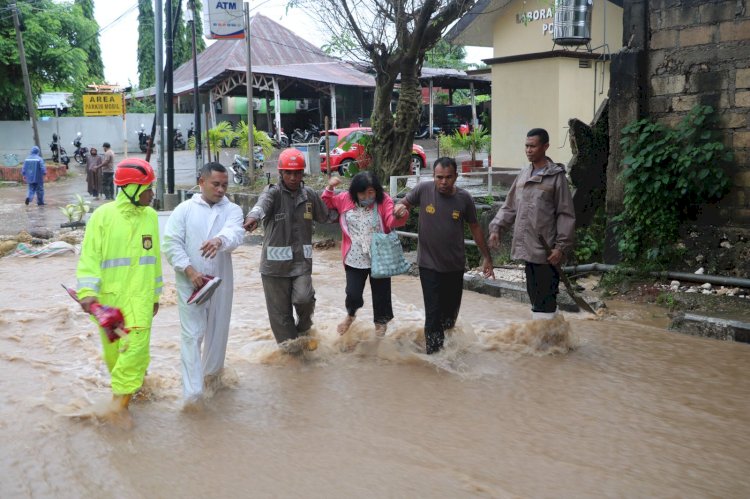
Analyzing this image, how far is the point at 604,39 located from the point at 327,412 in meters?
12.0

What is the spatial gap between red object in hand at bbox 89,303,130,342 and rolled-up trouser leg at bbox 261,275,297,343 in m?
1.44

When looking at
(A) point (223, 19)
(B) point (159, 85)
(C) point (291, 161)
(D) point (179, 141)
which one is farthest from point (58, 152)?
(C) point (291, 161)

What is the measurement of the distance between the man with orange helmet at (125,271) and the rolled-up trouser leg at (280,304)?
1215 mm

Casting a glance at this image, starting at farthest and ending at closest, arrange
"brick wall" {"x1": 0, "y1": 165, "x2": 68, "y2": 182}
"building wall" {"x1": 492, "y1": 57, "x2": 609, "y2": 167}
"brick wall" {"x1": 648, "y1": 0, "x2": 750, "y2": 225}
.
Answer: "brick wall" {"x1": 0, "y1": 165, "x2": 68, "y2": 182}
"building wall" {"x1": 492, "y1": 57, "x2": 609, "y2": 167}
"brick wall" {"x1": 648, "y1": 0, "x2": 750, "y2": 225}

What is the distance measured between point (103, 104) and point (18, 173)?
289 inches

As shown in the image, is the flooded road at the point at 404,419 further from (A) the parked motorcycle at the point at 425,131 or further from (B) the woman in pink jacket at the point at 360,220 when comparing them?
(A) the parked motorcycle at the point at 425,131

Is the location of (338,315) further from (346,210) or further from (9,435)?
(9,435)

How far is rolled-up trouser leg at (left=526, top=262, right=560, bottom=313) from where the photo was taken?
20.9 ft

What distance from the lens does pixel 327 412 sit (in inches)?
217

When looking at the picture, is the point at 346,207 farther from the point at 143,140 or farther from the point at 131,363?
the point at 143,140

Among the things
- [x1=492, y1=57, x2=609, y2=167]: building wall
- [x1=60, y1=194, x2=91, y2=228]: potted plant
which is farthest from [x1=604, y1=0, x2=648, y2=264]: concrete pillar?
[x1=60, y1=194, x2=91, y2=228]: potted plant

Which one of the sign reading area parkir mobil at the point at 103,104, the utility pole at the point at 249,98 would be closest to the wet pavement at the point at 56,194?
the sign reading area parkir mobil at the point at 103,104

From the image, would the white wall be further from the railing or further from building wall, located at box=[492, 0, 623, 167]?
the railing

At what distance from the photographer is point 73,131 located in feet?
113
